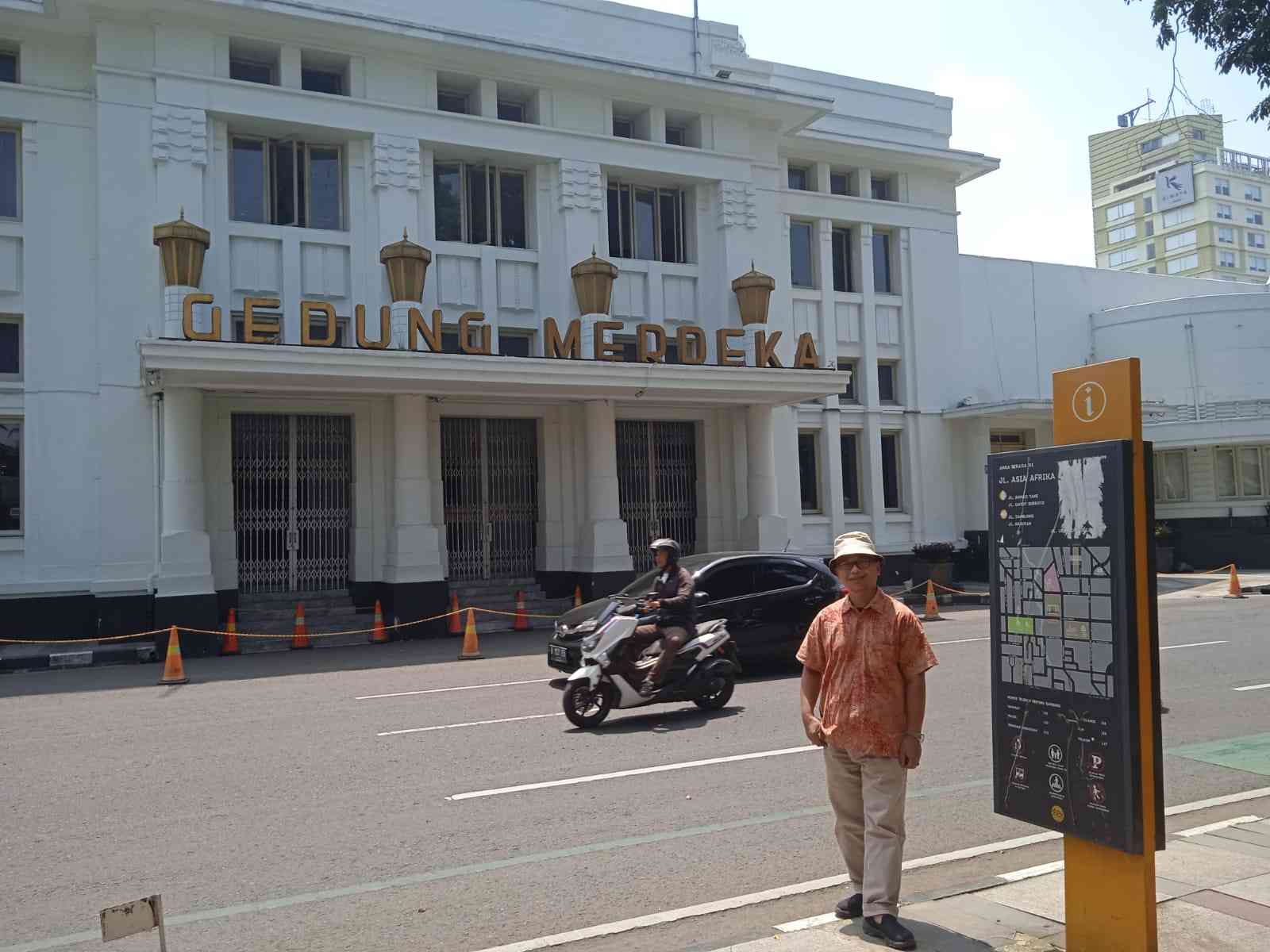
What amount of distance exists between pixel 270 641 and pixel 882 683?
16.5m

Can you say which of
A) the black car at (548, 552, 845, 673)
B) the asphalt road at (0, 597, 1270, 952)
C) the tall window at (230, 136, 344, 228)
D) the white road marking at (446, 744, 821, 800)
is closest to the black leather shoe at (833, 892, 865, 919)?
the asphalt road at (0, 597, 1270, 952)

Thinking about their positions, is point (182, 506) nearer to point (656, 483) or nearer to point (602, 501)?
point (602, 501)

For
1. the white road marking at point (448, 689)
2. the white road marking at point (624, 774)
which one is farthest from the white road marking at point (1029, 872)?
the white road marking at point (448, 689)

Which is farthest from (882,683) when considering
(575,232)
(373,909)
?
(575,232)

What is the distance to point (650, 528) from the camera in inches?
988

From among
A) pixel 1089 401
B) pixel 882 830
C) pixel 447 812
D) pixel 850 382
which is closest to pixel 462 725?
pixel 447 812

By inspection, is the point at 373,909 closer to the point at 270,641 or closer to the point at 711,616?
the point at 711,616

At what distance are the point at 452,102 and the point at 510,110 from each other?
51.9 inches

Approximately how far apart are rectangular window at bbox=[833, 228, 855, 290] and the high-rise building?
2765 inches

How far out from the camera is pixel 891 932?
488 cm

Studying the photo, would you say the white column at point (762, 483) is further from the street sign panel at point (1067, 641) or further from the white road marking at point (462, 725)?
the street sign panel at point (1067, 641)

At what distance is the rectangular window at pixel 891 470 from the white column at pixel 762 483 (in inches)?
220

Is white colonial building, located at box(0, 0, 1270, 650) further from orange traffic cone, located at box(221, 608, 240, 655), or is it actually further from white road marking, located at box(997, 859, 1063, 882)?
white road marking, located at box(997, 859, 1063, 882)

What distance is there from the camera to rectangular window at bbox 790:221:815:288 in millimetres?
28188
